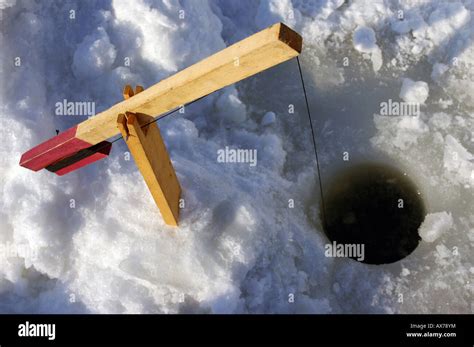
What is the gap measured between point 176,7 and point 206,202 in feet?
7.21

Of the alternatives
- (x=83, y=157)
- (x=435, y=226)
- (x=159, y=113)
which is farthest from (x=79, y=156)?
(x=435, y=226)

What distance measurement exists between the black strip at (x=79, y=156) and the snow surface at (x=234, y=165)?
1.82 feet

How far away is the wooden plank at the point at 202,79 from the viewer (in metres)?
1.93

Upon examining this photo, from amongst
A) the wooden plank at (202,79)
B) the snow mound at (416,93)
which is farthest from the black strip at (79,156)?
the snow mound at (416,93)

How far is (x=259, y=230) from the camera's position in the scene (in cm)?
358

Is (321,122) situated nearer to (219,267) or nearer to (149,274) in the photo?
(219,267)

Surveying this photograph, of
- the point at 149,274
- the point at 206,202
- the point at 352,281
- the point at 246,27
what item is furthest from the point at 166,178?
the point at 246,27

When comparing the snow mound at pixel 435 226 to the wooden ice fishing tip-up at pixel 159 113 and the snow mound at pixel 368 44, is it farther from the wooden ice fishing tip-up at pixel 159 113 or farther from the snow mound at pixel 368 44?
the wooden ice fishing tip-up at pixel 159 113

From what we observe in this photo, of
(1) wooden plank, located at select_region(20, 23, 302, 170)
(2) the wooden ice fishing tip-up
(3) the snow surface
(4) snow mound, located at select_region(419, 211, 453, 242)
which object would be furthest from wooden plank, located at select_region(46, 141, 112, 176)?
(4) snow mound, located at select_region(419, 211, 453, 242)

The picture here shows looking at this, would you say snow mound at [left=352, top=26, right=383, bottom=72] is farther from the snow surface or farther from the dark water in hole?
the dark water in hole

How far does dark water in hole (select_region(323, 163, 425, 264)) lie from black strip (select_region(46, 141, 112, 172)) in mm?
2053

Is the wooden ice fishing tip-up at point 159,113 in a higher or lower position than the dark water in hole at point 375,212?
higher

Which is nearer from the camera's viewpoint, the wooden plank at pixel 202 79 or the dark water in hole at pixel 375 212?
the wooden plank at pixel 202 79

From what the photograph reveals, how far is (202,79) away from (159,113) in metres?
0.47
